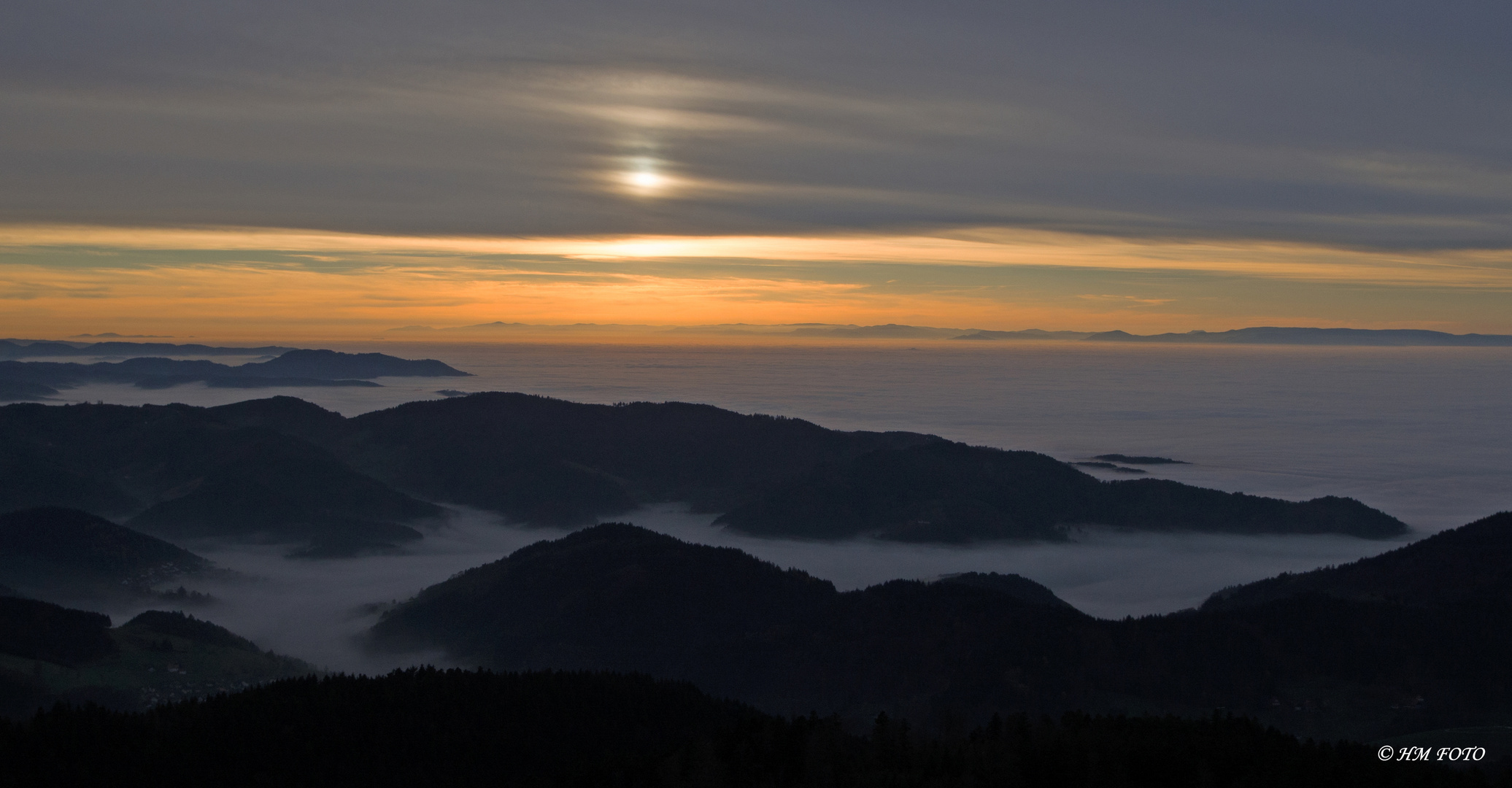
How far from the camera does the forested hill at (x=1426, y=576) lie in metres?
92.4

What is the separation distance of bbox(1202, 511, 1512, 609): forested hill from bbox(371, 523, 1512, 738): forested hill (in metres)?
1.32

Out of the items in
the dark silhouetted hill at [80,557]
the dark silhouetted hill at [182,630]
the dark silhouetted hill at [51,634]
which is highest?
the dark silhouetted hill at [51,634]

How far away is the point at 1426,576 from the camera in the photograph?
322 ft

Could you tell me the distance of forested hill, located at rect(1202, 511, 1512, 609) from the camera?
92.4 m

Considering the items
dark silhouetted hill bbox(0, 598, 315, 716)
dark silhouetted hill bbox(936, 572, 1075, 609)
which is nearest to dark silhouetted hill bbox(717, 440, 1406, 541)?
dark silhouetted hill bbox(936, 572, 1075, 609)

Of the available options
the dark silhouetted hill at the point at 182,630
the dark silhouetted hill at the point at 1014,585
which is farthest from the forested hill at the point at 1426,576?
the dark silhouetted hill at the point at 182,630

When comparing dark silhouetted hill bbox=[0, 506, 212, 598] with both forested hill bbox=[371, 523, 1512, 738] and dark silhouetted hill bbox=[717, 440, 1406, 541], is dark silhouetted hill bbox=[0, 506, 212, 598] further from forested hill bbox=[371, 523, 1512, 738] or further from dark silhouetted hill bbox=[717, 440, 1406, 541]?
dark silhouetted hill bbox=[717, 440, 1406, 541]

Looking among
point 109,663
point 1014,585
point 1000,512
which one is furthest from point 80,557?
point 1000,512

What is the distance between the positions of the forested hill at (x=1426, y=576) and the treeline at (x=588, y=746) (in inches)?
2109

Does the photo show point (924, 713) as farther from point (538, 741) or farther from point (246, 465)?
point (246, 465)

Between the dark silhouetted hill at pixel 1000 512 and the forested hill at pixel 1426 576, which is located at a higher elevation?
the forested hill at pixel 1426 576

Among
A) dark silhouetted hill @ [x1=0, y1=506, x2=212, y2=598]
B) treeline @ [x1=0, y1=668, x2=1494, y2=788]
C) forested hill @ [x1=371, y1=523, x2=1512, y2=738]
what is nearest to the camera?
treeline @ [x1=0, y1=668, x2=1494, y2=788]

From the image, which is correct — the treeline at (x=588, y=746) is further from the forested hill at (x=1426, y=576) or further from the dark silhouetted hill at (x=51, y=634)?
the forested hill at (x=1426, y=576)

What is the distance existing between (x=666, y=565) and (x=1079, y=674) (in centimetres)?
4654
